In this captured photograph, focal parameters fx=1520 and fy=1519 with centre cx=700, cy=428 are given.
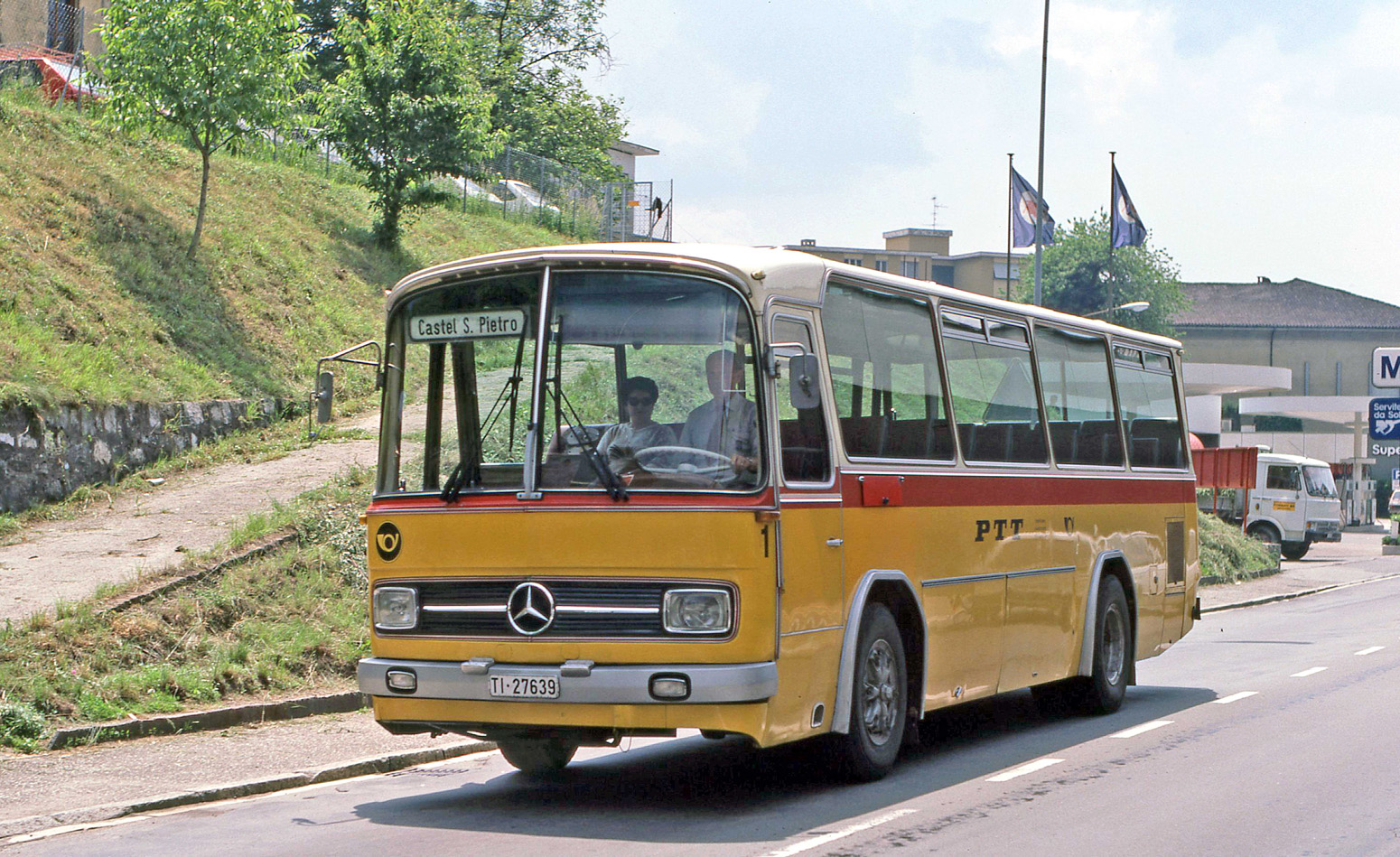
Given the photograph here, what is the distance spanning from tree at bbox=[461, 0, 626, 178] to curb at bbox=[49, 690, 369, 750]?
4658 centimetres

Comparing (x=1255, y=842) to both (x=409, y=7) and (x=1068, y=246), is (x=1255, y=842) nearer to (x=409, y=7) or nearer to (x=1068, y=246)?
(x=409, y=7)

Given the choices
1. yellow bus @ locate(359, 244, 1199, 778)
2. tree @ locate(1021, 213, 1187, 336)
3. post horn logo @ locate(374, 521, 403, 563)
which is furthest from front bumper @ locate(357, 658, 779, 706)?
tree @ locate(1021, 213, 1187, 336)

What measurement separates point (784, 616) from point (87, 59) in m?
22.6

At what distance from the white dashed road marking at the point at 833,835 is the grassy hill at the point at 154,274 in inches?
450

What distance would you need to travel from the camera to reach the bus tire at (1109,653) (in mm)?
12133

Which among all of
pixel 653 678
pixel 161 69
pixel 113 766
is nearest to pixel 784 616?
pixel 653 678

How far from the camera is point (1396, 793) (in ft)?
28.1

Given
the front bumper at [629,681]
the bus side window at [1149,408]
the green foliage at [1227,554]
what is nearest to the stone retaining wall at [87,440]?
the front bumper at [629,681]

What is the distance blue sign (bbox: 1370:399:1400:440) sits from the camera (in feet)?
133

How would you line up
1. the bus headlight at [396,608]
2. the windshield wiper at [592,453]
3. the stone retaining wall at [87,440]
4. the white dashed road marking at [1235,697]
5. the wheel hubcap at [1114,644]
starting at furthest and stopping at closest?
1. the stone retaining wall at [87,440]
2. the white dashed road marking at [1235,697]
3. the wheel hubcap at [1114,644]
4. the bus headlight at [396,608]
5. the windshield wiper at [592,453]

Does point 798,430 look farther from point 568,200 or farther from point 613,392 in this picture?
point 568,200

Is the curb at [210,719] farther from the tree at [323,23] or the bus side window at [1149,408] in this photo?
the tree at [323,23]

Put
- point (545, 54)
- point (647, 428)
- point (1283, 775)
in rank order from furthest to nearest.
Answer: point (545, 54), point (1283, 775), point (647, 428)

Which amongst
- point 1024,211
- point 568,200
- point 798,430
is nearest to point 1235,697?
point 798,430
